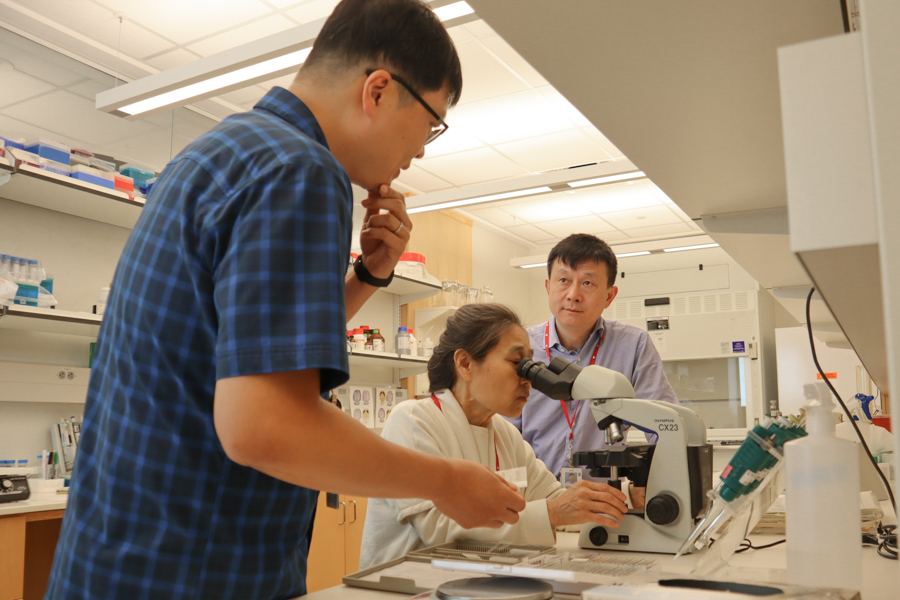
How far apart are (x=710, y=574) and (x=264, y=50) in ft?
6.96

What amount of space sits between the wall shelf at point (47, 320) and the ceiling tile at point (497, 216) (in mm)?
4075

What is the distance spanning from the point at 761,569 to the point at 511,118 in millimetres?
4130

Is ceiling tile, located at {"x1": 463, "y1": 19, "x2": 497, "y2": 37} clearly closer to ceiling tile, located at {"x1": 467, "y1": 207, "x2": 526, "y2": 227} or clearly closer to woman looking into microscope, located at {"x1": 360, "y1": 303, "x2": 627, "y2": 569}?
woman looking into microscope, located at {"x1": 360, "y1": 303, "x2": 627, "y2": 569}

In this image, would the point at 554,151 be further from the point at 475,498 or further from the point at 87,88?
the point at 475,498

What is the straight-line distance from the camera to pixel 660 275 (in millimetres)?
7824

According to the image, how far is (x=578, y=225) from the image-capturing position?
7.16 metres

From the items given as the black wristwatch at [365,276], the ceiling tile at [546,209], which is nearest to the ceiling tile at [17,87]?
the black wristwatch at [365,276]

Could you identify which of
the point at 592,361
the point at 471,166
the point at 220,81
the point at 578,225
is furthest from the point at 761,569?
the point at 578,225

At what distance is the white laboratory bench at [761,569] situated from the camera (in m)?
0.93

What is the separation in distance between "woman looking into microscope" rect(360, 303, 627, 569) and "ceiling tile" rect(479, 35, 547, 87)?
7.53 ft

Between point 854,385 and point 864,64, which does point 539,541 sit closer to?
point 864,64

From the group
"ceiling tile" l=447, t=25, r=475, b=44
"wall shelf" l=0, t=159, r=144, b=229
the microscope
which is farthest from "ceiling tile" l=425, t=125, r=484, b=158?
the microscope

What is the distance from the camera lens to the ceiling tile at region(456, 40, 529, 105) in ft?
12.8

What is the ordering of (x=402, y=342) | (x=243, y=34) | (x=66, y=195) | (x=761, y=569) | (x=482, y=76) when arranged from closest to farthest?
(x=761, y=569) → (x=66, y=195) → (x=243, y=34) → (x=482, y=76) → (x=402, y=342)
